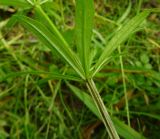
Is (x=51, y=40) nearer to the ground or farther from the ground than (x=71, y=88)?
farther from the ground

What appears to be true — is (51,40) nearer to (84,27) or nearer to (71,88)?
(84,27)

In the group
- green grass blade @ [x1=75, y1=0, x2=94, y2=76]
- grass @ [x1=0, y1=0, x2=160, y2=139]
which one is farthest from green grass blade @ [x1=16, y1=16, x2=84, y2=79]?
grass @ [x1=0, y1=0, x2=160, y2=139]

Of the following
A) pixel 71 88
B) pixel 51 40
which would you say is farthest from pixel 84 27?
pixel 71 88

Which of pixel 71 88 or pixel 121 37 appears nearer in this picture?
pixel 121 37

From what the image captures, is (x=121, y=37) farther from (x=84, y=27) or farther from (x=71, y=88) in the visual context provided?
(x=71, y=88)

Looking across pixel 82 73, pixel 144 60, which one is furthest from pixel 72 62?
pixel 144 60

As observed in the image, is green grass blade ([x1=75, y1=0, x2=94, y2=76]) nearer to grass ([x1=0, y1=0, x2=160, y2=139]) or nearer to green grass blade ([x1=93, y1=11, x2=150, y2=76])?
green grass blade ([x1=93, y1=11, x2=150, y2=76])

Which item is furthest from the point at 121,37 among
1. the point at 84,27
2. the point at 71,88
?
the point at 71,88
